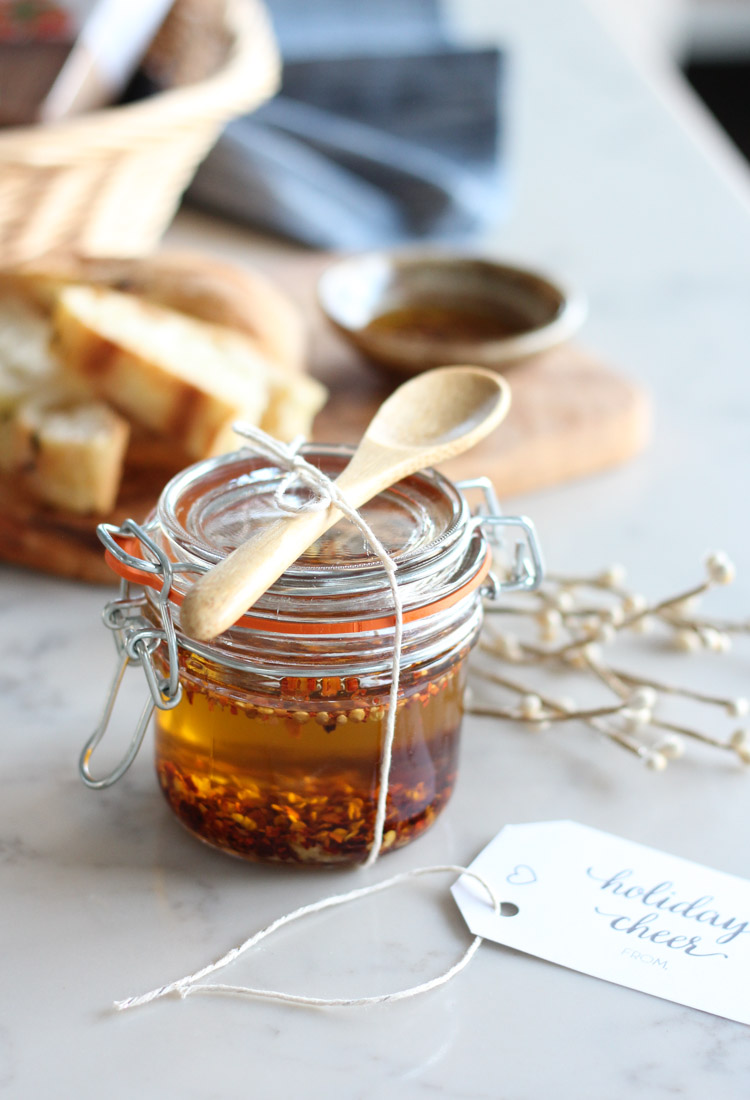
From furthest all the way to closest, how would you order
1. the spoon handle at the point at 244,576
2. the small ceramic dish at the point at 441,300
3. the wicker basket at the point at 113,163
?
the small ceramic dish at the point at 441,300 < the wicker basket at the point at 113,163 < the spoon handle at the point at 244,576

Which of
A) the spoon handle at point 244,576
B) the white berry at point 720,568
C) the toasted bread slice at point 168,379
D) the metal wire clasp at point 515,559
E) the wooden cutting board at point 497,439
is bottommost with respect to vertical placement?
the wooden cutting board at point 497,439

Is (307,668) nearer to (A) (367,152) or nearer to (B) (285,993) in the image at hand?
(B) (285,993)

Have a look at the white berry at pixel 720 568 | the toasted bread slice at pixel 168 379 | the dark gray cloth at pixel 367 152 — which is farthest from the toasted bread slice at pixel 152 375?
the dark gray cloth at pixel 367 152

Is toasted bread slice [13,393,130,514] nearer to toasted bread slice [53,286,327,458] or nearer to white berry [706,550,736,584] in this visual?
toasted bread slice [53,286,327,458]

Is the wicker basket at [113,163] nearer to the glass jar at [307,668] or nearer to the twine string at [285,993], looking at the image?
the glass jar at [307,668]

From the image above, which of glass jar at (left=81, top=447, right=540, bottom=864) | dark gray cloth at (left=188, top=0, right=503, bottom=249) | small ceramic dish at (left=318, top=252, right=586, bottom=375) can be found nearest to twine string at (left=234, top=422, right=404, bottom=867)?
glass jar at (left=81, top=447, right=540, bottom=864)

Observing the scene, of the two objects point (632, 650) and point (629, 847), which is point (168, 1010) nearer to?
point (629, 847)
